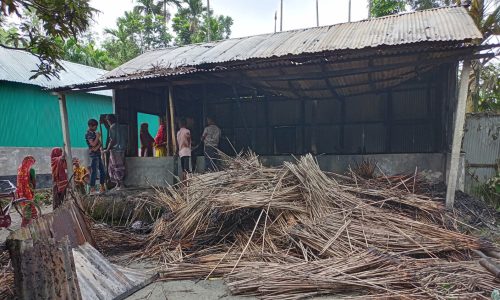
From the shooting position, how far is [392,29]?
258 inches

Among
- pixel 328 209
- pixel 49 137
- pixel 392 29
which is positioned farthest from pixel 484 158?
pixel 49 137

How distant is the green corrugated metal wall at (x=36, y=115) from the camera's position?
1095 centimetres

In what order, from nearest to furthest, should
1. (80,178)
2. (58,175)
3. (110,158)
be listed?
(58,175) < (110,158) < (80,178)

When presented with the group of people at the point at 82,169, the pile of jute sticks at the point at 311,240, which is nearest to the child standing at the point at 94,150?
the group of people at the point at 82,169

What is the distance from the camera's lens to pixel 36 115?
38.7 feet

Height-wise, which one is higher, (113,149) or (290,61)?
(290,61)

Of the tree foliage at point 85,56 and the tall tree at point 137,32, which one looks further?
the tall tree at point 137,32

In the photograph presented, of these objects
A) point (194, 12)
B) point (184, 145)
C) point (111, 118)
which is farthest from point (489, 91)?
point (194, 12)

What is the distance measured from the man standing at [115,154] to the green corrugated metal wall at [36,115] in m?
5.04

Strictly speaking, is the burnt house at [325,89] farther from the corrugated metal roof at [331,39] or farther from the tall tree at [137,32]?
the tall tree at [137,32]

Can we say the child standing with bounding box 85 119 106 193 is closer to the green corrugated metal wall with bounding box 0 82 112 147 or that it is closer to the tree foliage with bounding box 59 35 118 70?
the green corrugated metal wall with bounding box 0 82 112 147

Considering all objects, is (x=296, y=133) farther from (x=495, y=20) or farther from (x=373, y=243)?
(x=495, y=20)

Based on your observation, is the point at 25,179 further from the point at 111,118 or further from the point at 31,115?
the point at 31,115

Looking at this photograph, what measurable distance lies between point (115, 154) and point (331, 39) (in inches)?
218
